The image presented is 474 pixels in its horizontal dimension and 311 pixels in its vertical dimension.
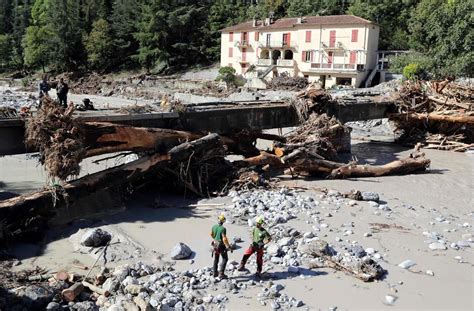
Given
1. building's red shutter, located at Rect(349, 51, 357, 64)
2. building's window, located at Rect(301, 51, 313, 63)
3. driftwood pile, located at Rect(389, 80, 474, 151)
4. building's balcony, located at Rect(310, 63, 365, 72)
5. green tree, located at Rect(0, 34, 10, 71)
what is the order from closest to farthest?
1. driftwood pile, located at Rect(389, 80, 474, 151)
2. building's balcony, located at Rect(310, 63, 365, 72)
3. building's red shutter, located at Rect(349, 51, 357, 64)
4. building's window, located at Rect(301, 51, 313, 63)
5. green tree, located at Rect(0, 34, 10, 71)

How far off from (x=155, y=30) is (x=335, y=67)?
31142mm

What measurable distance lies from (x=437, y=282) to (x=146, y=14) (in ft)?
220

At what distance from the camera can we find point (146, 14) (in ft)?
228

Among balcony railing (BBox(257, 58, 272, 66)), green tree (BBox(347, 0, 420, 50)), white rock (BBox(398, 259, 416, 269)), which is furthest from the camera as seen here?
balcony railing (BBox(257, 58, 272, 66))

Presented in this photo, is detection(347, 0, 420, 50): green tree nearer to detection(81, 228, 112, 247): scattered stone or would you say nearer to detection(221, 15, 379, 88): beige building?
detection(221, 15, 379, 88): beige building

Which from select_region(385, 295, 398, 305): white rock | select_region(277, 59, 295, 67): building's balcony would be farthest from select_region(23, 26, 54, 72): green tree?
select_region(385, 295, 398, 305): white rock

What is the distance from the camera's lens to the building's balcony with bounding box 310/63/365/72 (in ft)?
161

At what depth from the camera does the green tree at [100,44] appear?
7388 centimetres

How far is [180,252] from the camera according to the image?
34.3 ft

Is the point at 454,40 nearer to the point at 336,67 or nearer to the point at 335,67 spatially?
the point at 336,67

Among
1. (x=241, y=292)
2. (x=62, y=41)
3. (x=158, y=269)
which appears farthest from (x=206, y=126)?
(x=62, y=41)

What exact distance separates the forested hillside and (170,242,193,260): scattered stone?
125 ft

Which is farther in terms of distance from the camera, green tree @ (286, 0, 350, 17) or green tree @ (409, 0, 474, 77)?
green tree @ (286, 0, 350, 17)

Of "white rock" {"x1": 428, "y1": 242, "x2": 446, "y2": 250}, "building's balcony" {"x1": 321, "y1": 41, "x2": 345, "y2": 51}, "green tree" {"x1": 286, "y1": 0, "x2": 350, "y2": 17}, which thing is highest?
"green tree" {"x1": 286, "y1": 0, "x2": 350, "y2": 17}
